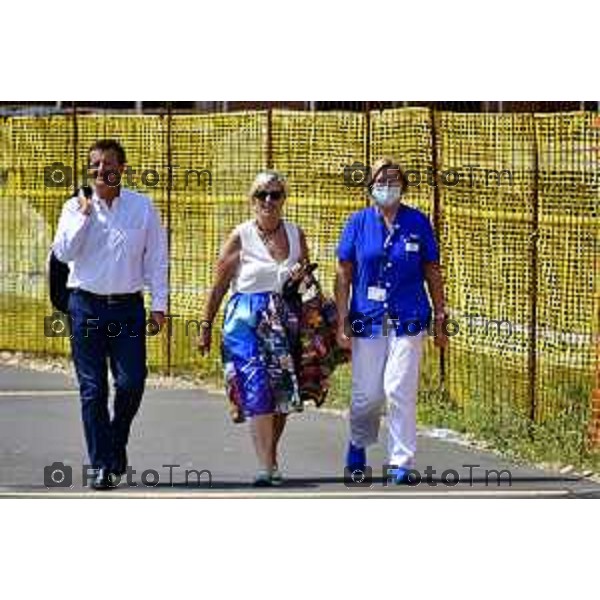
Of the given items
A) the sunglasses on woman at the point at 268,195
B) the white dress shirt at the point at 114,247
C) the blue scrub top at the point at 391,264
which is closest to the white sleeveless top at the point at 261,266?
the sunglasses on woman at the point at 268,195

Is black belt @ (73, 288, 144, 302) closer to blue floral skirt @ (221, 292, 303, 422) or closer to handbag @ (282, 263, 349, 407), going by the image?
blue floral skirt @ (221, 292, 303, 422)

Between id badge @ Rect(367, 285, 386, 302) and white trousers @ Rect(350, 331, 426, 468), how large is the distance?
0.23 metres

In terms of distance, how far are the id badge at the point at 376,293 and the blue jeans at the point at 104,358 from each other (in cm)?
124

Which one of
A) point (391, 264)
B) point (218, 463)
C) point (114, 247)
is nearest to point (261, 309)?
point (391, 264)

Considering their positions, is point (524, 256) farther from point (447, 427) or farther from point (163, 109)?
point (163, 109)

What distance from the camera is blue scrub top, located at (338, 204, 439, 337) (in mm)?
9719

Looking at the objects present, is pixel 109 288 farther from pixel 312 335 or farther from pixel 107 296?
pixel 312 335

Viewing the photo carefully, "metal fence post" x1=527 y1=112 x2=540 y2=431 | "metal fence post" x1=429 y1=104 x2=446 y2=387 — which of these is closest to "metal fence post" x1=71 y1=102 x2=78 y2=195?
"metal fence post" x1=429 y1=104 x2=446 y2=387

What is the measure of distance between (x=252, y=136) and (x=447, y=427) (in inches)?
102

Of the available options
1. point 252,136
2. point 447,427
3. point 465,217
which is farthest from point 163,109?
point 447,427

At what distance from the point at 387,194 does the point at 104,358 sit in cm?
177

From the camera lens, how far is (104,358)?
9.80m

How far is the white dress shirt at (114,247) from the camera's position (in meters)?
9.62

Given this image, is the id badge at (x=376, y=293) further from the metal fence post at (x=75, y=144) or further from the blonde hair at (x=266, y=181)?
the metal fence post at (x=75, y=144)
